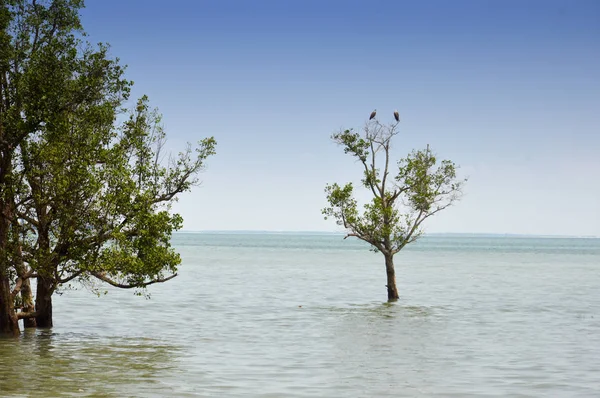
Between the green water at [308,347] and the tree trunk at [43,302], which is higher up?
the tree trunk at [43,302]

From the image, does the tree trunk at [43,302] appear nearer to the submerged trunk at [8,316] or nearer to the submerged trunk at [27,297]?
the submerged trunk at [27,297]

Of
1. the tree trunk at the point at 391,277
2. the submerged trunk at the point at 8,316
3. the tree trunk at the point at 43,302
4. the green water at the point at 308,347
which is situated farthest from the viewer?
the tree trunk at the point at 391,277

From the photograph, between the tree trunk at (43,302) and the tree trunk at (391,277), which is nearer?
the tree trunk at (43,302)

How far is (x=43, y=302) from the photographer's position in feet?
132

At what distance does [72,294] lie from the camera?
2822 inches

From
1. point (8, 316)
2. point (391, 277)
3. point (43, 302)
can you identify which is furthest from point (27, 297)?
point (391, 277)

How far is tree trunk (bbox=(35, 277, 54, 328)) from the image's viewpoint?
38.9m

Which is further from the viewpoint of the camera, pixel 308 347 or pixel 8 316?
pixel 308 347

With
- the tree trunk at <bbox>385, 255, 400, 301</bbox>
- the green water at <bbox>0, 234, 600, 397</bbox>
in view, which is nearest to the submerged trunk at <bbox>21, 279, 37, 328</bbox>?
the green water at <bbox>0, 234, 600, 397</bbox>

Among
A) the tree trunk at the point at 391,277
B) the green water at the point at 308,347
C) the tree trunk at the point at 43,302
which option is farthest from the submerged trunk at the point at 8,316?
the tree trunk at the point at 391,277

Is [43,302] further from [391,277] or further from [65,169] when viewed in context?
[391,277]

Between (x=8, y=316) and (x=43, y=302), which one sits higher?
(x=43, y=302)

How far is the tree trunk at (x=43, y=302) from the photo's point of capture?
38.9 m

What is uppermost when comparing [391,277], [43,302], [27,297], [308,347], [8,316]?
[27,297]
